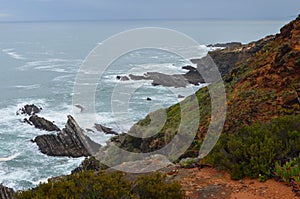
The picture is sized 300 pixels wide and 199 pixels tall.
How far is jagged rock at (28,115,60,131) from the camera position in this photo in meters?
31.8

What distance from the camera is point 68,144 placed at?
26.7 metres

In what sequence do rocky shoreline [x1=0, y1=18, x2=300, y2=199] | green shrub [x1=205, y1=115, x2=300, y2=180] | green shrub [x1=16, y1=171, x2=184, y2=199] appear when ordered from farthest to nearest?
rocky shoreline [x1=0, y1=18, x2=300, y2=199], green shrub [x1=205, y1=115, x2=300, y2=180], green shrub [x1=16, y1=171, x2=184, y2=199]

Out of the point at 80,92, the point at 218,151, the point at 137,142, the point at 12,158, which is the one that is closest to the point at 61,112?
the point at 80,92

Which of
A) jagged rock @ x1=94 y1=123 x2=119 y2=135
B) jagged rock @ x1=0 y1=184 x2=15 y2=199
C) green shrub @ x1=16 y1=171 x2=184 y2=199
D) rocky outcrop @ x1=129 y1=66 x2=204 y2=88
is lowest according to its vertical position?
jagged rock @ x1=0 y1=184 x2=15 y2=199

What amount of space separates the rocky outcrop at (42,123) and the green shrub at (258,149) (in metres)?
25.5

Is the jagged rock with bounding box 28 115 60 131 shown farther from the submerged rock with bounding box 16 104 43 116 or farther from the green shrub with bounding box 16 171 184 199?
the green shrub with bounding box 16 171 184 199

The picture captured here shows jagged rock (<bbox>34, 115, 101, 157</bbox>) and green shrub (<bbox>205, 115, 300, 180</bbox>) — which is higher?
green shrub (<bbox>205, 115, 300, 180</bbox>)

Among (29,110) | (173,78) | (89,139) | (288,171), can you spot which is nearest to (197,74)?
(173,78)

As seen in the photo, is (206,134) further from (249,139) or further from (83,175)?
(83,175)

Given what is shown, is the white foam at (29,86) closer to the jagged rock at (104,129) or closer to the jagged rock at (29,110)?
the jagged rock at (29,110)

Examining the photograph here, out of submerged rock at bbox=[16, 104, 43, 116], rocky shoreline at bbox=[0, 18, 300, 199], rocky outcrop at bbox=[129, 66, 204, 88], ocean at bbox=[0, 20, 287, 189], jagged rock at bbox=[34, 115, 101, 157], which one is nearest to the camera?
rocky shoreline at bbox=[0, 18, 300, 199]

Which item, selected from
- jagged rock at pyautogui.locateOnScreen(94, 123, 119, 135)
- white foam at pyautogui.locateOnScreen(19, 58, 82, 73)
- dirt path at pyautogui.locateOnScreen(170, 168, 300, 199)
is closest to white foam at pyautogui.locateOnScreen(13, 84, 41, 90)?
white foam at pyautogui.locateOnScreen(19, 58, 82, 73)

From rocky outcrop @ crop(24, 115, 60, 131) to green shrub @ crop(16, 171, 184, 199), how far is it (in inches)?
1038

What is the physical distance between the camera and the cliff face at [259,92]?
12172mm
